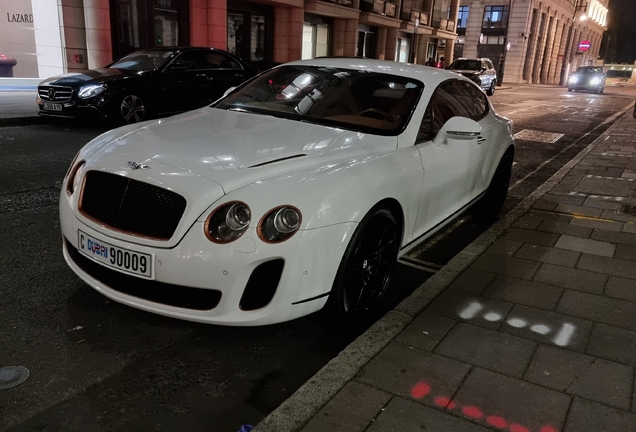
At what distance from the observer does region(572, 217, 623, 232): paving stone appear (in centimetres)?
535

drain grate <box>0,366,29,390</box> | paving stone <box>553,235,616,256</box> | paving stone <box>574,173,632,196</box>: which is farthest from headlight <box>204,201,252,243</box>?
paving stone <box>574,173,632,196</box>

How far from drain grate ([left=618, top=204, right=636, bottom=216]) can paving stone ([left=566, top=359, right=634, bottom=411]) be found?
3.71 m

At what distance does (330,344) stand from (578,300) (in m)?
1.75

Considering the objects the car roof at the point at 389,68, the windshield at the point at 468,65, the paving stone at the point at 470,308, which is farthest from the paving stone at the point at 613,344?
the windshield at the point at 468,65

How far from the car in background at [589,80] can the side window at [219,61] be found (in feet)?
111

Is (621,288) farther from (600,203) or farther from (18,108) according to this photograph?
(18,108)

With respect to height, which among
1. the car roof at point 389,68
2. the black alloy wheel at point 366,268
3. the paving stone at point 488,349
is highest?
the car roof at point 389,68

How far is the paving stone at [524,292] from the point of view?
3.59 m

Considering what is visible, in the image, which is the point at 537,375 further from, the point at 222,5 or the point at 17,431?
the point at 222,5

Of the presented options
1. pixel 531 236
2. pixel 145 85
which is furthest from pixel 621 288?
pixel 145 85

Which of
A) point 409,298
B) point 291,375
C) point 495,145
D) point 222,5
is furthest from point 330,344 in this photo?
point 222,5

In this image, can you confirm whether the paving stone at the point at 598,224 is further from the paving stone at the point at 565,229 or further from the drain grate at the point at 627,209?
the drain grate at the point at 627,209

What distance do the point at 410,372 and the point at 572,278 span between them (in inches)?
78.2

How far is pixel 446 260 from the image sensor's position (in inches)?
181
